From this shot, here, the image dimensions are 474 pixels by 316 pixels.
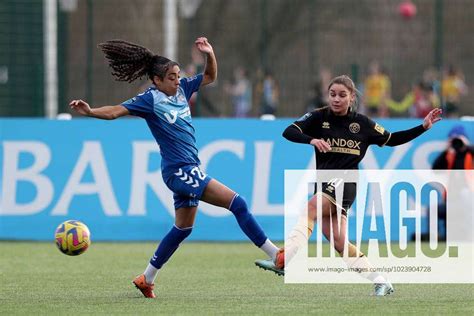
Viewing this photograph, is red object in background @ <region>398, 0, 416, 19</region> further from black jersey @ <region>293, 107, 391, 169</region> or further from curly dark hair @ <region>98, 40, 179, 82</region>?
curly dark hair @ <region>98, 40, 179, 82</region>

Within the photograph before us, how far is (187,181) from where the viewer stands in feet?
34.3

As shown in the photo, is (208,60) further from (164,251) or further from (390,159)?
(390,159)

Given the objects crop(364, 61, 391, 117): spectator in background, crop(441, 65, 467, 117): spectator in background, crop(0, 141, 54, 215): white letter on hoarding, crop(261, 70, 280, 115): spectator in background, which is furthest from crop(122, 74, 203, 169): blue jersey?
crop(364, 61, 391, 117): spectator in background

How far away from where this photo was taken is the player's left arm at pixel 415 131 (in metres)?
10.5

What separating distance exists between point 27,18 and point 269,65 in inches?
215

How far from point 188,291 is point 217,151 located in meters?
6.34

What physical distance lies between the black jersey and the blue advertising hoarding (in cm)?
620

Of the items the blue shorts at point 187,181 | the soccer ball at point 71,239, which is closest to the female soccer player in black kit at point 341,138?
the blue shorts at point 187,181


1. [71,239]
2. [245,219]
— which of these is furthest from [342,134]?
[71,239]

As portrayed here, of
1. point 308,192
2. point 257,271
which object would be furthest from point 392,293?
point 308,192

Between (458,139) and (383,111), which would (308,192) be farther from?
(383,111)

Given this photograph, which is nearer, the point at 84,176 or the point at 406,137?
the point at 406,137

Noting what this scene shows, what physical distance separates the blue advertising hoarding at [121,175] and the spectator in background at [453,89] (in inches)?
251

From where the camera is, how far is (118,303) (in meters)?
10.0
